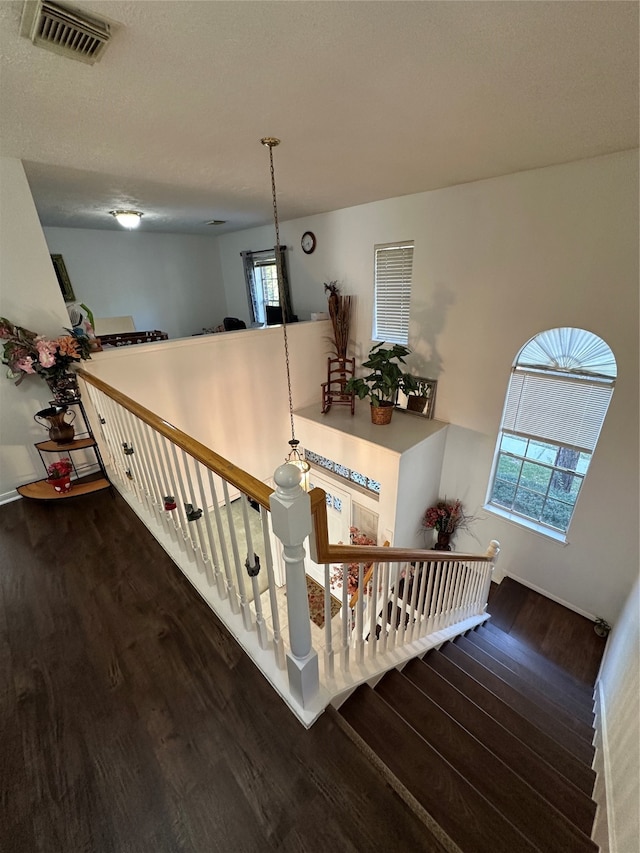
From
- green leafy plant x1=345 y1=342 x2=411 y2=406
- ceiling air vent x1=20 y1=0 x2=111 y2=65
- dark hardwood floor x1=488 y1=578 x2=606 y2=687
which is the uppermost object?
ceiling air vent x1=20 y1=0 x2=111 y2=65

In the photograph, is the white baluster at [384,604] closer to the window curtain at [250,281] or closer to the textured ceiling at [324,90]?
the textured ceiling at [324,90]

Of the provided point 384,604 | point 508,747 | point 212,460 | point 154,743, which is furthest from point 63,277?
point 508,747

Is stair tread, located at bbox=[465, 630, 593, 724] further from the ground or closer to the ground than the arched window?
closer to the ground

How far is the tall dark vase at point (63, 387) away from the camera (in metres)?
2.46

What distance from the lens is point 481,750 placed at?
148 cm

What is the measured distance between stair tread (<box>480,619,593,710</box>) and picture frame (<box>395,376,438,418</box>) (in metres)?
2.37

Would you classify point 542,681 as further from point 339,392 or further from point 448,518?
point 339,392

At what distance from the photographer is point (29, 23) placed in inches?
45.1

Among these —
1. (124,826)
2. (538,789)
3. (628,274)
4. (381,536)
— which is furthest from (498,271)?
(124,826)

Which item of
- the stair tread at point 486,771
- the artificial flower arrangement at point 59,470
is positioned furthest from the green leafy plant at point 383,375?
the artificial flower arrangement at point 59,470

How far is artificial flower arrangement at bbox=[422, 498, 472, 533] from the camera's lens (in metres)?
4.20

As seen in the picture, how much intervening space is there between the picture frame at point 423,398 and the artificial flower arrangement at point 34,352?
3.25 metres

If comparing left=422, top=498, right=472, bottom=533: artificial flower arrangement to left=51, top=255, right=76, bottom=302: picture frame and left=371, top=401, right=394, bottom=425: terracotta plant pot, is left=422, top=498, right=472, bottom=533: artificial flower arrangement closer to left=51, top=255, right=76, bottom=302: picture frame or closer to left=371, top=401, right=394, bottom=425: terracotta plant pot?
left=371, top=401, right=394, bottom=425: terracotta plant pot

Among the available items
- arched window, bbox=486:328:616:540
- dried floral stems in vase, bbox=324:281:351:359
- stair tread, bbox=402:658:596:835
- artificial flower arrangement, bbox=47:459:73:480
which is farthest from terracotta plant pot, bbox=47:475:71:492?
arched window, bbox=486:328:616:540
